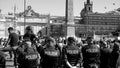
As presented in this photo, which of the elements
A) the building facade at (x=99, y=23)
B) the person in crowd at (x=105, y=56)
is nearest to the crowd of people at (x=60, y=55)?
the person in crowd at (x=105, y=56)

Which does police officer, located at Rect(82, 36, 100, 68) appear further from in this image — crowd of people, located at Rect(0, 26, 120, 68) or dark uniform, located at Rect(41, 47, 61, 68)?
dark uniform, located at Rect(41, 47, 61, 68)

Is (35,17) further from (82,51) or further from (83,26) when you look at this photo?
(82,51)

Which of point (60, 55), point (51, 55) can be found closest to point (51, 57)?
point (51, 55)

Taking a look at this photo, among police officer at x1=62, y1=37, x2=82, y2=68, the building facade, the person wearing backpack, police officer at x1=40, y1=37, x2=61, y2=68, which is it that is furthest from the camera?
the building facade

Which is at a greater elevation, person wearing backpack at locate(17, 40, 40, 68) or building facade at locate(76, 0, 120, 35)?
person wearing backpack at locate(17, 40, 40, 68)

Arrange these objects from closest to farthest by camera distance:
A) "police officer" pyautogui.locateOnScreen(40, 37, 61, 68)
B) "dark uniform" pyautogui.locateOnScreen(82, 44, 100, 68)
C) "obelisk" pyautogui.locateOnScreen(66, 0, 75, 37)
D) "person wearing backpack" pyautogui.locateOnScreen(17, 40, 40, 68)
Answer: "person wearing backpack" pyautogui.locateOnScreen(17, 40, 40, 68) → "police officer" pyautogui.locateOnScreen(40, 37, 61, 68) → "dark uniform" pyautogui.locateOnScreen(82, 44, 100, 68) → "obelisk" pyautogui.locateOnScreen(66, 0, 75, 37)

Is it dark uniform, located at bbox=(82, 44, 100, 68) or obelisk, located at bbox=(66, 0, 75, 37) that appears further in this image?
obelisk, located at bbox=(66, 0, 75, 37)

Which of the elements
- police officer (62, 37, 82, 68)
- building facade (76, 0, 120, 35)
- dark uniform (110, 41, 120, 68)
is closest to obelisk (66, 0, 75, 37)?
dark uniform (110, 41, 120, 68)

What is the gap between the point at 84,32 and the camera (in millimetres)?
107062

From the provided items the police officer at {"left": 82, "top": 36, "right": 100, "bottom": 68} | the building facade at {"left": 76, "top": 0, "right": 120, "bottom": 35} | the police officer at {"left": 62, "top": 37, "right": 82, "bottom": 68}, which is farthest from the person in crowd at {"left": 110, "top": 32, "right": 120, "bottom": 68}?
the building facade at {"left": 76, "top": 0, "right": 120, "bottom": 35}

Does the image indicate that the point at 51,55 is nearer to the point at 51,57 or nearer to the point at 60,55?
the point at 51,57

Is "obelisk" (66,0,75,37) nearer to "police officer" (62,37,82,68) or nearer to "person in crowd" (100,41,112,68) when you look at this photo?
"person in crowd" (100,41,112,68)

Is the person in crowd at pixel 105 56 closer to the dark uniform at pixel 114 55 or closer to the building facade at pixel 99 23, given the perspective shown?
the dark uniform at pixel 114 55

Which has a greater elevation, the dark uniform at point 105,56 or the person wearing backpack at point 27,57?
the person wearing backpack at point 27,57
